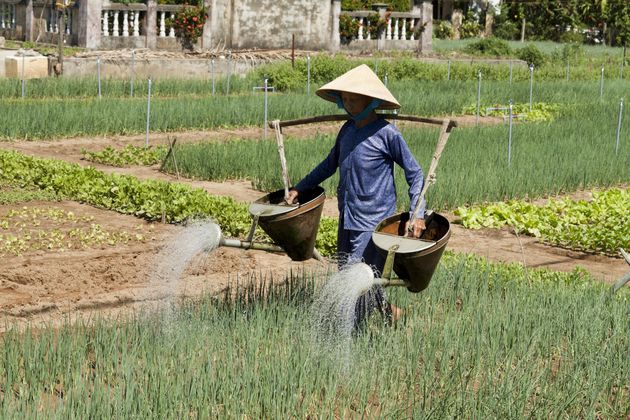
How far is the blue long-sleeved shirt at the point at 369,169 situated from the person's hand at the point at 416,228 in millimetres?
341

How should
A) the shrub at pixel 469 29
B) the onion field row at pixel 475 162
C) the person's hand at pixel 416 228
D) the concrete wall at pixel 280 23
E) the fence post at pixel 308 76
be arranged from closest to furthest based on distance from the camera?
the person's hand at pixel 416 228 → the onion field row at pixel 475 162 → the fence post at pixel 308 76 → the concrete wall at pixel 280 23 → the shrub at pixel 469 29

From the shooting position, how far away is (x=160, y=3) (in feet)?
83.7

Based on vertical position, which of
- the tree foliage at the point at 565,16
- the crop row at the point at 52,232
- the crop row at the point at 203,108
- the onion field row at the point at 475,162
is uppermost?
the tree foliage at the point at 565,16

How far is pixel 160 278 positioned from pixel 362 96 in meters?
2.61

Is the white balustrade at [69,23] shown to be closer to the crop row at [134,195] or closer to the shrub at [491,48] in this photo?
the shrub at [491,48]

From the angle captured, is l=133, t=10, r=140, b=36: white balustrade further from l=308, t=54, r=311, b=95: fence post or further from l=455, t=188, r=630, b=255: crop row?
l=455, t=188, r=630, b=255: crop row

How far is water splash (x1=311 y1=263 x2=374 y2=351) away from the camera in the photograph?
5781mm

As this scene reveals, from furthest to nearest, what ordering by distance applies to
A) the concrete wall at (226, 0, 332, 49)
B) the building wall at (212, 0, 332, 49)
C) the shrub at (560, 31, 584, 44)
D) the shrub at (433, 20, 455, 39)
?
1. the shrub at (560, 31, 584, 44)
2. the shrub at (433, 20, 455, 39)
3. the concrete wall at (226, 0, 332, 49)
4. the building wall at (212, 0, 332, 49)

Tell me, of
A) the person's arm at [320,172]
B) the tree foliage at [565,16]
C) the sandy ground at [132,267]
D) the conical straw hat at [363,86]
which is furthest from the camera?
the tree foliage at [565,16]

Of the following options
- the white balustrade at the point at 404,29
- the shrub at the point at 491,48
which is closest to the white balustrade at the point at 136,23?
the white balustrade at the point at 404,29

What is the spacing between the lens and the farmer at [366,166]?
6.49 metres

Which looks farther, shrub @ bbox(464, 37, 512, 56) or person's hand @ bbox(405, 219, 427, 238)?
shrub @ bbox(464, 37, 512, 56)

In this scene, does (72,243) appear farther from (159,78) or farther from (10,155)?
(159,78)

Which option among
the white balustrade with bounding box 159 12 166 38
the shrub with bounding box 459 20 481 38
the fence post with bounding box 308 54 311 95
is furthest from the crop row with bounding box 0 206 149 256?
the shrub with bounding box 459 20 481 38
